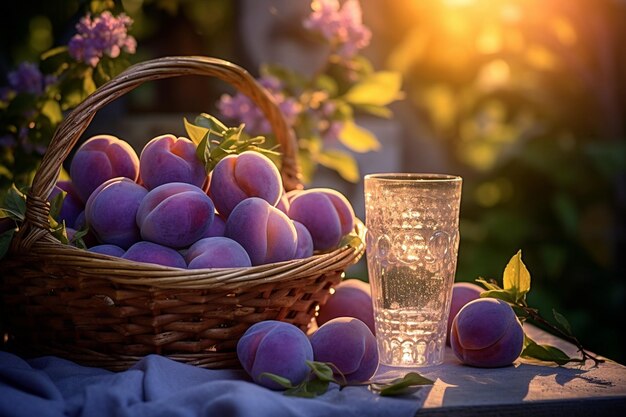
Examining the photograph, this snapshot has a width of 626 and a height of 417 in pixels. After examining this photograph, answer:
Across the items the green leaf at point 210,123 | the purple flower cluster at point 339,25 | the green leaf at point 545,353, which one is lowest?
the green leaf at point 545,353

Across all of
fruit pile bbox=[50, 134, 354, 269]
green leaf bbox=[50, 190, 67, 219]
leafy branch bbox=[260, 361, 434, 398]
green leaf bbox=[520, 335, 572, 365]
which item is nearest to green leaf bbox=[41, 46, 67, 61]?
fruit pile bbox=[50, 134, 354, 269]

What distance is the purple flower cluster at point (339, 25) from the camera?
167 cm

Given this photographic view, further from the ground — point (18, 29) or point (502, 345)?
point (18, 29)

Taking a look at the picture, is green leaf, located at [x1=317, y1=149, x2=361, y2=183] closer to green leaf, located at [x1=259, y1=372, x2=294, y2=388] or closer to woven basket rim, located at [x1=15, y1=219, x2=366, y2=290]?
woven basket rim, located at [x1=15, y1=219, x2=366, y2=290]

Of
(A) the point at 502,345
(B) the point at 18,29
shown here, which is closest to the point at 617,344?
(A) the point at 502,345

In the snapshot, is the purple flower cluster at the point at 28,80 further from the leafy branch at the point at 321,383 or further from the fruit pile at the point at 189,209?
the leafy branch at the point at 321,383

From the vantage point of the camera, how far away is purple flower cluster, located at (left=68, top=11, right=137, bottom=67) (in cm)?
137

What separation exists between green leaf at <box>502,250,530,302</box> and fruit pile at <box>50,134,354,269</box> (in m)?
0.26

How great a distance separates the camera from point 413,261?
3.66 ft

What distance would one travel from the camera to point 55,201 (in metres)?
1.09

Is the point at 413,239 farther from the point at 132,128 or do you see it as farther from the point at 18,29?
the point at 18,29

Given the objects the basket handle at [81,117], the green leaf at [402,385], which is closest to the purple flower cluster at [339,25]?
the basket handle at [81,117]

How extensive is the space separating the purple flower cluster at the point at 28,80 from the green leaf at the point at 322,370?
2.82ft

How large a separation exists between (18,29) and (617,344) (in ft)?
7.43
